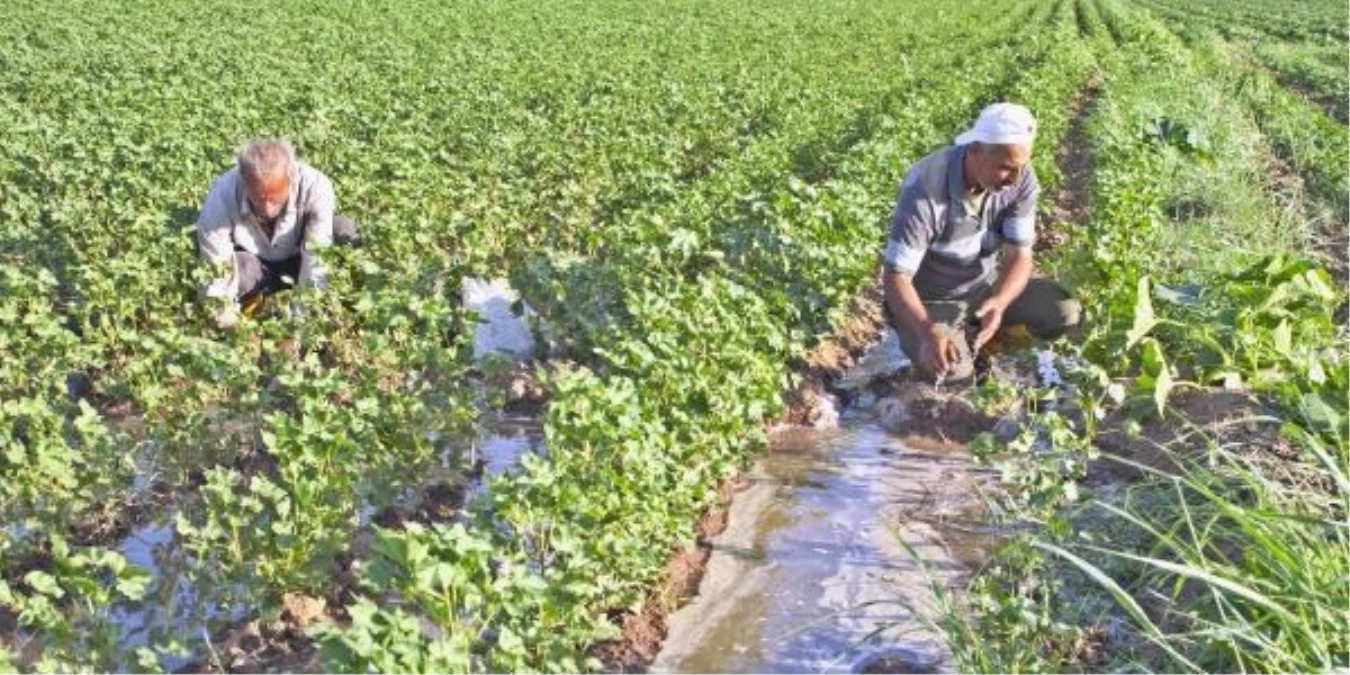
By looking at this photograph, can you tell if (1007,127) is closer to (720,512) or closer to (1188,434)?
(1188,434)

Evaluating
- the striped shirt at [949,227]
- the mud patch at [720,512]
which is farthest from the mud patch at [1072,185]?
the striped shirt at [949,227]

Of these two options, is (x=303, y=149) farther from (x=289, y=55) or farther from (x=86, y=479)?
(x=289, y=55)

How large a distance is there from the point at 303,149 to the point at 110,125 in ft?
4.79

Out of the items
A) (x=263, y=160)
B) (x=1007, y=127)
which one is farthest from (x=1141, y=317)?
(x=263, y=160)

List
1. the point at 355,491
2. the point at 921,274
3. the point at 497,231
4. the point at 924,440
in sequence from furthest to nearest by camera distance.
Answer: the point at 497,231, the point at 921,274, the point at 924,440, the point at 355,491

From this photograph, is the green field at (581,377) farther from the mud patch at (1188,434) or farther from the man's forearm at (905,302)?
the man's forearm at (905,302)

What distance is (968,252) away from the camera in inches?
241

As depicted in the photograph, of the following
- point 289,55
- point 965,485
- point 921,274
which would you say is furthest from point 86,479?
point 289,55

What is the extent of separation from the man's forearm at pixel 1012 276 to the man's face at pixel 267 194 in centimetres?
309

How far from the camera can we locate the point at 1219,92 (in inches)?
671

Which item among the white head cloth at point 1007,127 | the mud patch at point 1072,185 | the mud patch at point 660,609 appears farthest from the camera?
the mud patch at point 1072,185

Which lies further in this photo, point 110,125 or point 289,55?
point 289,55

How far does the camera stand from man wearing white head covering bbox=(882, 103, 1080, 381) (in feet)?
17.8

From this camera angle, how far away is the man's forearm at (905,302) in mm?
5477
